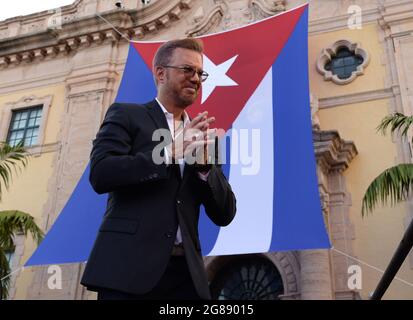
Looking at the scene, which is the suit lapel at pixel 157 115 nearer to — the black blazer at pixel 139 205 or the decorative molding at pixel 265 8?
the black blazer at pixel 139 205

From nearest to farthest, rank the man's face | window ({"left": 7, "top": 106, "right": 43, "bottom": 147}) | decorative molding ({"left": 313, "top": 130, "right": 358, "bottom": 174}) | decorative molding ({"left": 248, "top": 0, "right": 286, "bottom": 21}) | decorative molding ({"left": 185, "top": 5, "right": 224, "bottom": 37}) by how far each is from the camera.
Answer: the man's face < decorative molding ({"left": 313, "top": 130, "right": 358, "bottom": 174}) < decorative molding ({"left": 248, "top": 0, "right": 286, "bottom": 21}) < decorative molding ({"left": 185, "top": 5, "right": 224, "bottom": 37}) < window ({"left": 7, "top": 106, "right": 43, "bottom": 147})

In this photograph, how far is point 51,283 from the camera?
517 inches

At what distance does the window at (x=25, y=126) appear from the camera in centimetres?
1628

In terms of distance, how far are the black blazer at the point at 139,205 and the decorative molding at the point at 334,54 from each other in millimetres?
11186

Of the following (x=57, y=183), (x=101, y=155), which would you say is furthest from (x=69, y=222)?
(x=101, y=155)

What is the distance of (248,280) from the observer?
11.9m

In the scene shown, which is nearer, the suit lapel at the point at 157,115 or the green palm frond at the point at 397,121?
the suit lapel at the point at 157,115

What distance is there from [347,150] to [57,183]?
27.1 feet

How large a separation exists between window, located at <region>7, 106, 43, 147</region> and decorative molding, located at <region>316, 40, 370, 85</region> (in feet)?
30.1

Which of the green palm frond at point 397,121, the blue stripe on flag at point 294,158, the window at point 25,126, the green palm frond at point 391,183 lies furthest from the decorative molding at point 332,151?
the window at point 25,126

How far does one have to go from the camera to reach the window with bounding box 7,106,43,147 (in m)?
16.3

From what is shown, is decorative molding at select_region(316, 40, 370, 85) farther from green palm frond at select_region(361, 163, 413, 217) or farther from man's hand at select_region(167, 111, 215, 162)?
man's hand at select_region(167, 111, 215, 162)

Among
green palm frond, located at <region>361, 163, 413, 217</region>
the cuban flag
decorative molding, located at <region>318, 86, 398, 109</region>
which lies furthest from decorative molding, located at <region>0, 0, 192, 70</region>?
green palm frond, located at <region>361, 163, 413, 217</region>
